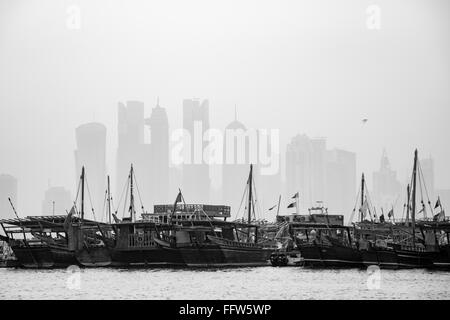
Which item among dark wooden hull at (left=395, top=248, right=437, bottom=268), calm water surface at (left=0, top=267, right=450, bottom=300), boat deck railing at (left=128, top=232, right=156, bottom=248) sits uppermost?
boat deck railing at (left=128, top=232, right=156, bottom=248)

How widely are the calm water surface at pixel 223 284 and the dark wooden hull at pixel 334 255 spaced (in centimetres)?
514

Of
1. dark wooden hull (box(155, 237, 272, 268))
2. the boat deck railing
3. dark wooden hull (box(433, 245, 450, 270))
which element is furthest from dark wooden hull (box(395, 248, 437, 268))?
the boat deck railing

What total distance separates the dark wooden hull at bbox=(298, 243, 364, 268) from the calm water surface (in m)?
5.14

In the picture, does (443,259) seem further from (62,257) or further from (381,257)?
(62,257)

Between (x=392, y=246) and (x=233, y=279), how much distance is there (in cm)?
3492

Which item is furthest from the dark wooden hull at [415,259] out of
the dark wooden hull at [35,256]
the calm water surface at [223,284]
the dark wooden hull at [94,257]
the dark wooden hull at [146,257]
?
the dark wooden hull at [35,256]

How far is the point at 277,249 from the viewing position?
5335 inches

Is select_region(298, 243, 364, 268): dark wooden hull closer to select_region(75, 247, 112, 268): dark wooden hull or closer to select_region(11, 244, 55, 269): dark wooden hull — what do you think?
select_region(75, 247, 112, 268): dark wooden hull

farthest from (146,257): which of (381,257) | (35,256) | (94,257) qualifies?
(381,257)

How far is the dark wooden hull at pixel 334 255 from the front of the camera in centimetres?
11662

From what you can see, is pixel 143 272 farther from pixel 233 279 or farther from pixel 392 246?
pixel 392 246

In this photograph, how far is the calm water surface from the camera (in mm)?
78625
